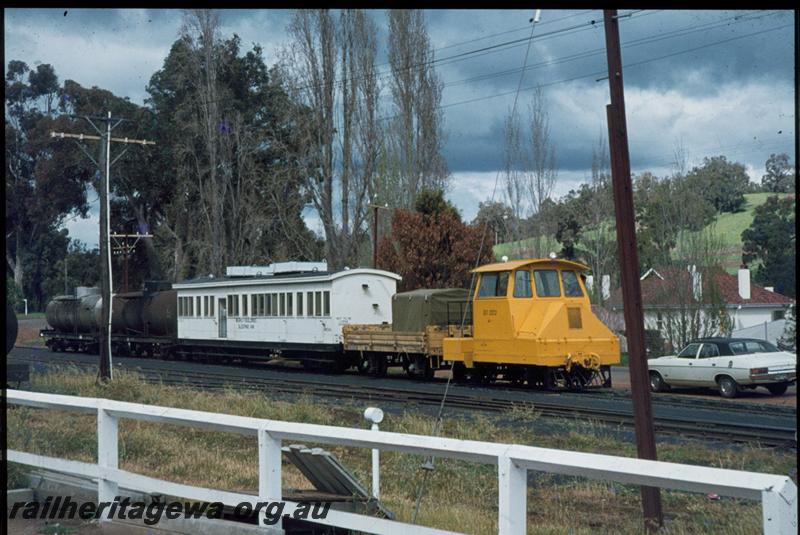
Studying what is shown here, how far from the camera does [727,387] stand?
76.8ft

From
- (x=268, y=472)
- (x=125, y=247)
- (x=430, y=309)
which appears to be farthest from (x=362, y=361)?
(x=268, y=472)

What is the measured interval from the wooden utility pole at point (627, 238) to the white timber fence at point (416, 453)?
314 centimetres

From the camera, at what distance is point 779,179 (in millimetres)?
45688

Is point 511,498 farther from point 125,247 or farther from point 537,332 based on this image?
point 125,247

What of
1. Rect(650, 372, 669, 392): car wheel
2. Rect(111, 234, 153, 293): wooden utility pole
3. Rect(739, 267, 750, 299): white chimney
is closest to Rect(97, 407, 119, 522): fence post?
Rect(650, 372, 669, 392): car wheel

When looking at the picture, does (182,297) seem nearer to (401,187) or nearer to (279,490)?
(401,187)

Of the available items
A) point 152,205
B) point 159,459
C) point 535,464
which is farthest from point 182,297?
point 535,464

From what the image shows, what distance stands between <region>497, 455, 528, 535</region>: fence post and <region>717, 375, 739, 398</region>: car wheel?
19430 mm

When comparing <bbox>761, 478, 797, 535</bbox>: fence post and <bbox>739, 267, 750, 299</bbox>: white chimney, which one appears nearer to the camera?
<bbox>761, 478, 797, 535</bbox>: fence post

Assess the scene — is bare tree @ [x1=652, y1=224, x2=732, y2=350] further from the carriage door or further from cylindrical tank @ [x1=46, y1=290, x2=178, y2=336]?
cylindrical tank @ [x1=46, y1=290, x2=178, y2=336]

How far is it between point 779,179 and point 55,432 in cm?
4060

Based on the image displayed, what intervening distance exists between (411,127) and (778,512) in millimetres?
39753
